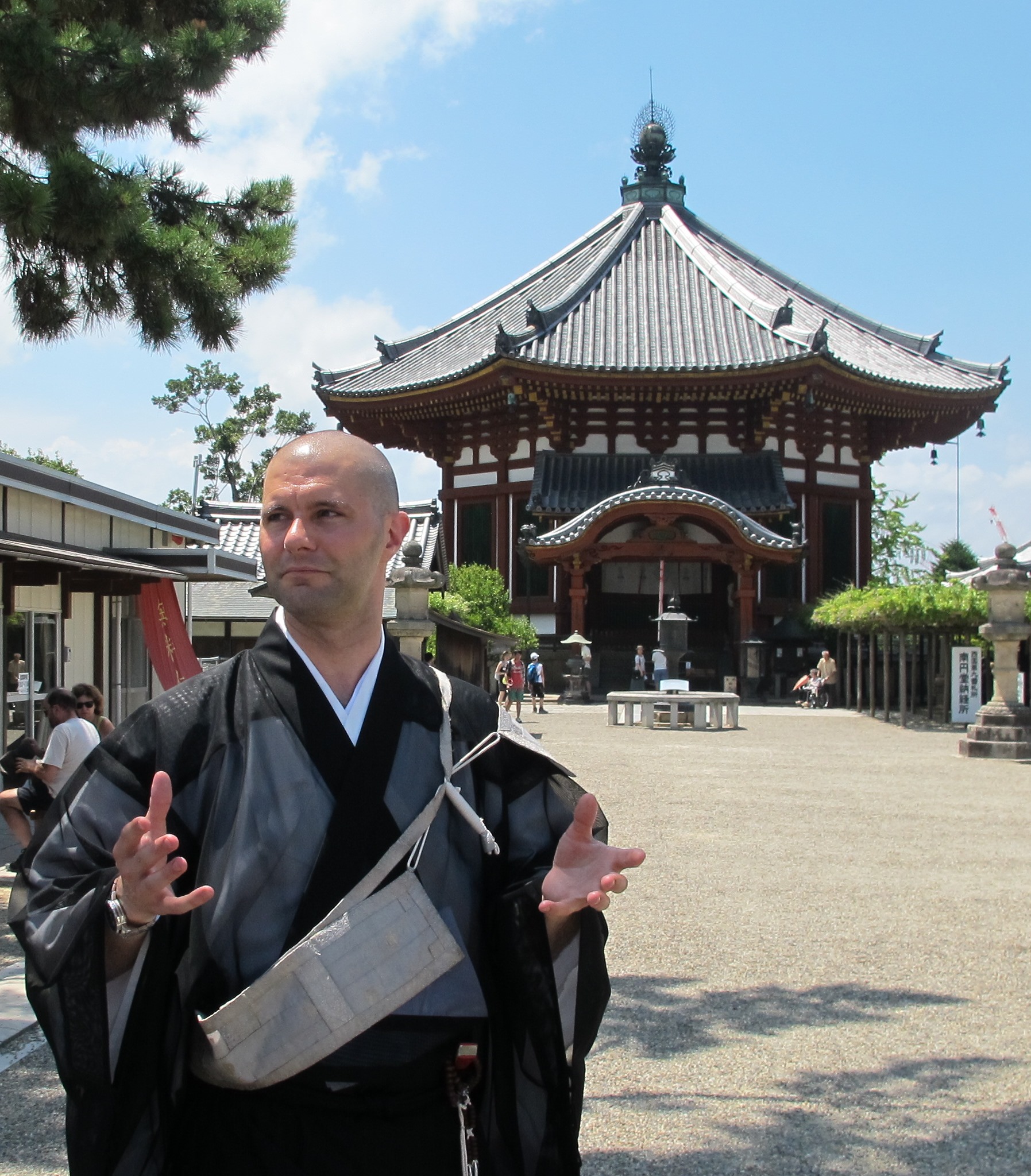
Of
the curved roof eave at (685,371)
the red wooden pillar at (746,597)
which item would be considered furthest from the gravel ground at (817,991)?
the curved roof eave at (685,371)

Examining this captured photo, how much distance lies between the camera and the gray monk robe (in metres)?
1.79

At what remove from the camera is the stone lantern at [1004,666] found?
46.3 ft

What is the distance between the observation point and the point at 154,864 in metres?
1.65

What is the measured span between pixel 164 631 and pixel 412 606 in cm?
264

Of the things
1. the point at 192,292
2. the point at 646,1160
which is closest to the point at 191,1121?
the point at 646,1160

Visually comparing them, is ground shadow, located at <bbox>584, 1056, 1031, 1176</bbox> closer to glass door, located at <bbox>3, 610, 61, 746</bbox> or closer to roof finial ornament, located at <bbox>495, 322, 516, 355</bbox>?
glass door, located at <bbox>3, 610, 61, 746</bbox>

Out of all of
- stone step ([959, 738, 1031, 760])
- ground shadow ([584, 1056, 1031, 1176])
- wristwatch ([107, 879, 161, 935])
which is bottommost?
ground shadow ([584, 1056, 1031, 1176])

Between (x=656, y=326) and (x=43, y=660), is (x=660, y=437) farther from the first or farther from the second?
(x=43, y=660)

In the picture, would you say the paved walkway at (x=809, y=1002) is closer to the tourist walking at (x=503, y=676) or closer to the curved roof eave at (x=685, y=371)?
the tourist walking at (x=503, y=676)

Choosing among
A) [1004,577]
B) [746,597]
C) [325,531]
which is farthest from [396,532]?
[746,597]

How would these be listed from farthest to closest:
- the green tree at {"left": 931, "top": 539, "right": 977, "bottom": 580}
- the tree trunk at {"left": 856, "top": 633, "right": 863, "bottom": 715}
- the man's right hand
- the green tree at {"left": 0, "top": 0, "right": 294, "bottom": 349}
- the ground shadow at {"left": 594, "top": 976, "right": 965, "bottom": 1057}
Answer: the green tree at {"left": 931, "top": 539, "right": 977, "bottom": 580} < the tree trunk at {"left": 856, "top": 633, "right": 863, "bottom": 715} < the green tree at {"left": 0, "top": 0, "right": 294, "bottom": 349} < the ground shadow at {"left": 594, "top": 976, "right": 965, "bottom": 1057} < the man's right hand

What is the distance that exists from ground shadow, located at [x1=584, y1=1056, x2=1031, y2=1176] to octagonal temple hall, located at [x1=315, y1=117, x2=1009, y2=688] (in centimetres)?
1951

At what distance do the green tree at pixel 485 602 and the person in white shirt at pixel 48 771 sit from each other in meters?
12.3

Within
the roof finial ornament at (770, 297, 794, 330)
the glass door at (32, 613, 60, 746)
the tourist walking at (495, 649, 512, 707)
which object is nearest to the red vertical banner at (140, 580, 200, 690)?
the glass door at (32, 613, 60, 746)
